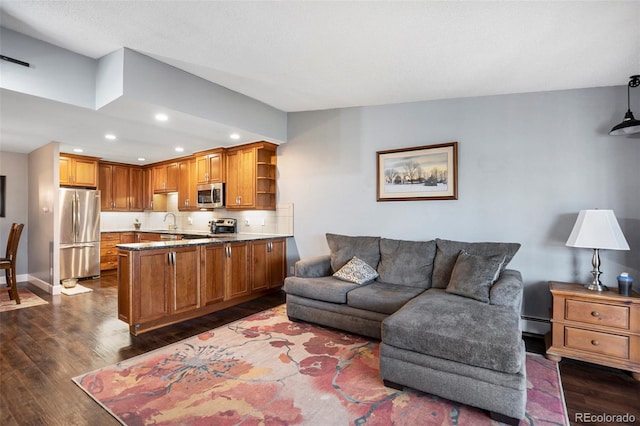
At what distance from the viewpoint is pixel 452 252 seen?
131 inches

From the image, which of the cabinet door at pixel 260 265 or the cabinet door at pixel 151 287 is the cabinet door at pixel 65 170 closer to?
the cabinet door at pixel 151 287

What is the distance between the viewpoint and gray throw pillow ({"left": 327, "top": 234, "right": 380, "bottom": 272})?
3820mm

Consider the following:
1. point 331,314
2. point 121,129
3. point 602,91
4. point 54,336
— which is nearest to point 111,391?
point 54,336

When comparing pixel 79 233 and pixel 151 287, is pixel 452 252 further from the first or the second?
pixel 79 233

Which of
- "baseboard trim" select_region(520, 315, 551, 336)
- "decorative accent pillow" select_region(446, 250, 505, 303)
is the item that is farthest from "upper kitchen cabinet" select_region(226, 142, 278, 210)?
"baseboard trim" select_region(520, 315, 551, 336)

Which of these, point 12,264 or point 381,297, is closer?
point 381,297

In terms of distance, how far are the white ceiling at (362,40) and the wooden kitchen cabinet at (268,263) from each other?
2246 mm

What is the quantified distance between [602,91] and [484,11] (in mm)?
1897

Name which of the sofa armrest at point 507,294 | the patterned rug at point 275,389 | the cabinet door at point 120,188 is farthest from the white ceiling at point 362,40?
the cabinet door at point 120,188

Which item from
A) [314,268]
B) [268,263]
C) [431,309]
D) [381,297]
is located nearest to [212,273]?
[268,263]

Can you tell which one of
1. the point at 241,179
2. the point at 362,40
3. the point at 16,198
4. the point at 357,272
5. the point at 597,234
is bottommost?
the point at 357,272

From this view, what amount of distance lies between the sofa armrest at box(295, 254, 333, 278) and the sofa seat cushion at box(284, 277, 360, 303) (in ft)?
0.38

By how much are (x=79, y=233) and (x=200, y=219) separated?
2.05 metres

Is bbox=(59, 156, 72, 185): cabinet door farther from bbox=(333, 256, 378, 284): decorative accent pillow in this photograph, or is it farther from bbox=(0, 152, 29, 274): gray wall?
bbox=(333, 256, 378, 284): decorative accent pillow
